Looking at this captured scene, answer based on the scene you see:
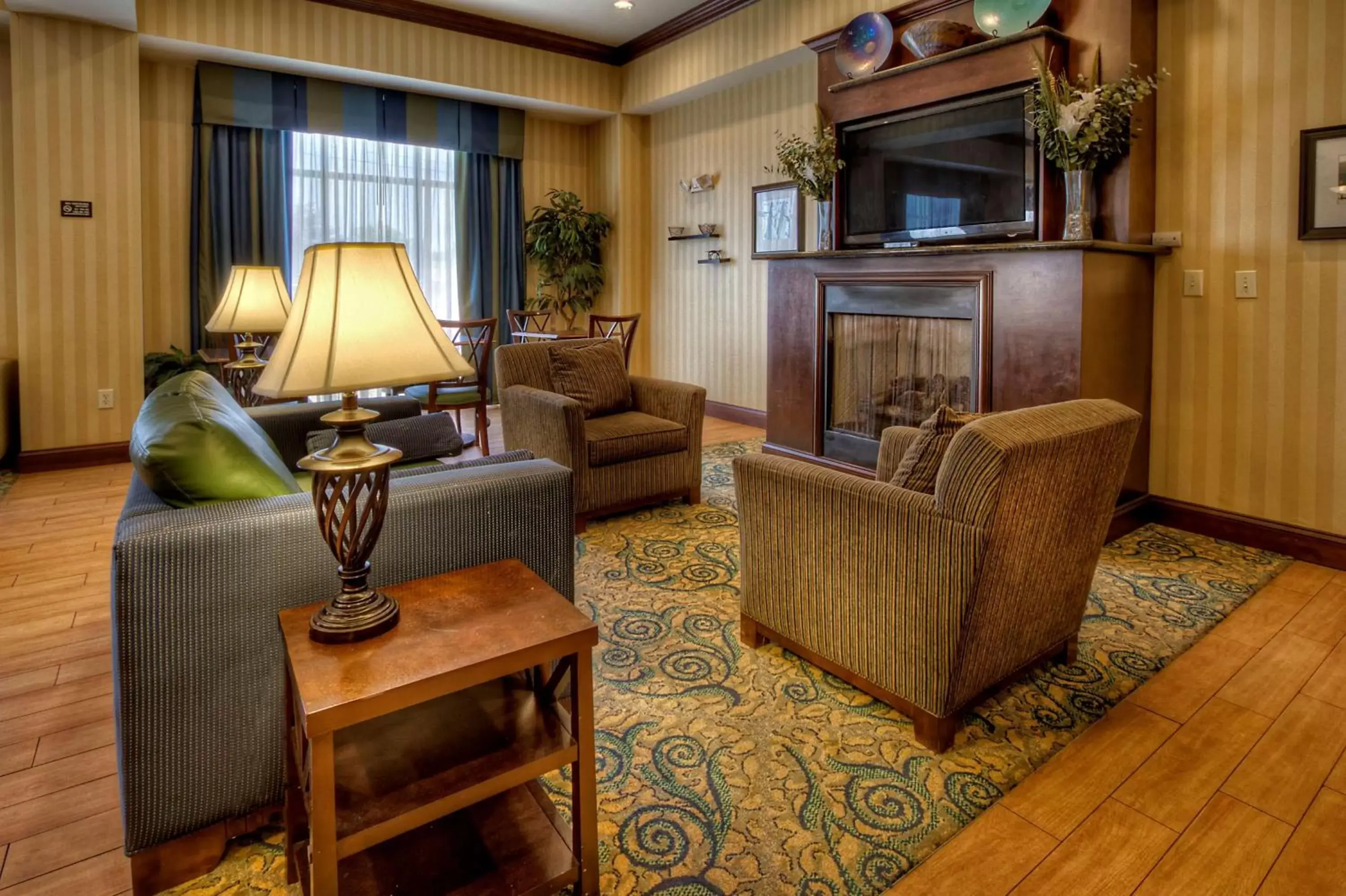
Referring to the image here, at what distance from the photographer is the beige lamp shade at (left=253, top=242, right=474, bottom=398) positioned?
1.25 meters

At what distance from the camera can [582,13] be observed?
594cm

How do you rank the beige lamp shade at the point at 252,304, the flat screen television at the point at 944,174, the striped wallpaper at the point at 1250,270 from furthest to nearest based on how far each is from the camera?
the flat screen television at the point at 944,174 < the striped wallpaper at the point at 1250,270 < the beige lamp shade at the point at 252,304

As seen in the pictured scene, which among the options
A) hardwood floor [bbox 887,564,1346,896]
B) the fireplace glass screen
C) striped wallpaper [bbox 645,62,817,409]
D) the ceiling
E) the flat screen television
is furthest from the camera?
striped wallpaper [bbox 645,62,817,409]

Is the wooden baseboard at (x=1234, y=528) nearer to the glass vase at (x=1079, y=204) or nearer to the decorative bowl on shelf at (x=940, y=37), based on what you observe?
the glass vase at (x=1079, y=204)

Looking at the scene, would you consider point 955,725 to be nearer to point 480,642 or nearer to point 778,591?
point 778,591

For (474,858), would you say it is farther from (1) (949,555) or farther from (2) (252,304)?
(2) (252,304)

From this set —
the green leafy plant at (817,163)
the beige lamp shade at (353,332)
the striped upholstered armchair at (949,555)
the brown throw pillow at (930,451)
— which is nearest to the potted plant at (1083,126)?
the green leafy plant at (817,163)

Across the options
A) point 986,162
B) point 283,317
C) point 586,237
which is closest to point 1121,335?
point 986,162

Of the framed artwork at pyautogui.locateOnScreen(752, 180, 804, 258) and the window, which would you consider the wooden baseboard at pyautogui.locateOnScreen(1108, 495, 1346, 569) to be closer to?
the framed artwork at pyautogui.locateOnScreen(752, 180, 804, 258)

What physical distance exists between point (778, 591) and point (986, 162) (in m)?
2.68

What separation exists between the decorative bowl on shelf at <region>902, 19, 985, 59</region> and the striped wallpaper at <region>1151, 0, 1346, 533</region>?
834mm

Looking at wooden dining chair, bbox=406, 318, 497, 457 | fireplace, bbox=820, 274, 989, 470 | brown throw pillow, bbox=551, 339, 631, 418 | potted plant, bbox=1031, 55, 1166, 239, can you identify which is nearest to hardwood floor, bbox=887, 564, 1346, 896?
fireplace, bbox=820, 274, 989, 470

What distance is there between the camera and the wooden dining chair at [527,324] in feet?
20.4

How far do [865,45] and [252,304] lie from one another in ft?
11.3
